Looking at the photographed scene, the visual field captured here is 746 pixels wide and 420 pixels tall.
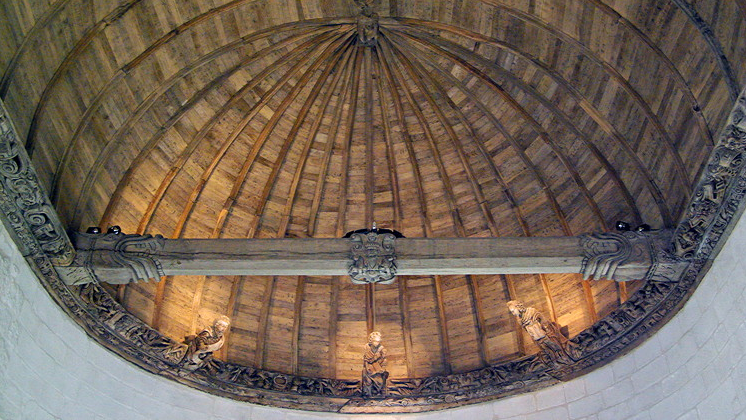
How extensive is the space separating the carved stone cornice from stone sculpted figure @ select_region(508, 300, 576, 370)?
297 inches

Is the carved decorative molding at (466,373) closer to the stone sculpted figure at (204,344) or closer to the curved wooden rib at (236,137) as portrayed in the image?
the stone sculpted figure at (204,344)

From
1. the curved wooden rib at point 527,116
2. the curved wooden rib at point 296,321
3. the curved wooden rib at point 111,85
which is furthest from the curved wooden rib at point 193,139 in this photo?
the curved wooden rib at point 296,321

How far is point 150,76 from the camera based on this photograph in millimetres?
15250

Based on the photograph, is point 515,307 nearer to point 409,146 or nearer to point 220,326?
point 409,146

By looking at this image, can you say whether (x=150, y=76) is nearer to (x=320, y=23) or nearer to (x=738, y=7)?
(x=320, y=23)

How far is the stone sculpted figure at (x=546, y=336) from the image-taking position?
15062mm

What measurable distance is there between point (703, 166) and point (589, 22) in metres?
3.19

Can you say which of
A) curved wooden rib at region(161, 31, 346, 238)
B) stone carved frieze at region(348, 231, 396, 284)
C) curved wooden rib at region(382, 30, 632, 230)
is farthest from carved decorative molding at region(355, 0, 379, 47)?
stone carved frieze at region(348, 231, 396, 284)

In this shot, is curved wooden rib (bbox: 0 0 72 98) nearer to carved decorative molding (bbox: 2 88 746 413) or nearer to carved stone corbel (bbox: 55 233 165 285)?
carved decorative molding (bbox: 2 88 746 413)

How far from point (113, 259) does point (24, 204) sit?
63.7 inches

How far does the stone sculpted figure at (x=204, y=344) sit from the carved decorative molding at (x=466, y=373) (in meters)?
0.13

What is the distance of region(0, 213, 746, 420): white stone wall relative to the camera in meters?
12.1

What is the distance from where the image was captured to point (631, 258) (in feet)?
44.3

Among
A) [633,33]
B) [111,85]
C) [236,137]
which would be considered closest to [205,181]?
[236,137]
